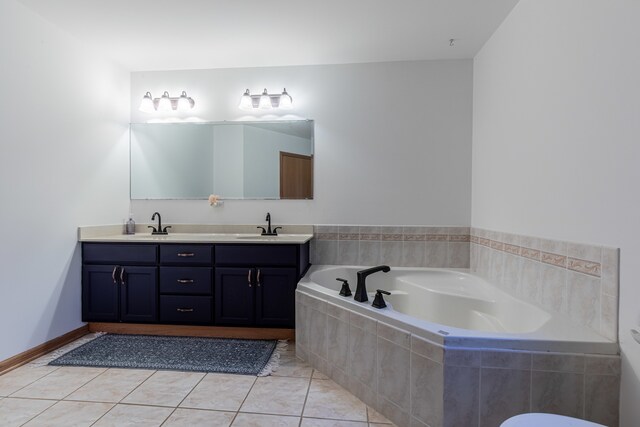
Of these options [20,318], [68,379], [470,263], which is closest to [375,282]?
[470,263]

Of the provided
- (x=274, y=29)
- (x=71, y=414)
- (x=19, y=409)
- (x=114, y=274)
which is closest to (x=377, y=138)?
(x=274, y=29)

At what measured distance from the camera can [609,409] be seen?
1.37 metres

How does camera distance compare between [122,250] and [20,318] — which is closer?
[20,318]

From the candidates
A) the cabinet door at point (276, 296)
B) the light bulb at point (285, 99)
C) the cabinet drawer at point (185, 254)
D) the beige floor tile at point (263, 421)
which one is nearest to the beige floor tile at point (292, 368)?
the cabinet door at point (276, 296)

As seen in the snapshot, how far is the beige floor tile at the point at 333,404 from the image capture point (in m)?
1.75

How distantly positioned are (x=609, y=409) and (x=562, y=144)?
121 cm

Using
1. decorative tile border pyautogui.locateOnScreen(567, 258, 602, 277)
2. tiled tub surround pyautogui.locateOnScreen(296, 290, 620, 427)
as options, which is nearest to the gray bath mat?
tiled tub surround pyautogui.locateOnScreen(296, 290, 620, 427)

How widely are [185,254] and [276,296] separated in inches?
31.5

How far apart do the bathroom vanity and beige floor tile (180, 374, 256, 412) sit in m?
0.55

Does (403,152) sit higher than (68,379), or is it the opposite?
(403,152)

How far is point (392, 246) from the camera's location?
307 centimetres

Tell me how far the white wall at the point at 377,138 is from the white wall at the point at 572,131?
1.41 ft

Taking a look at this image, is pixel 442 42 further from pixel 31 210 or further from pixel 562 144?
pixel 31 210

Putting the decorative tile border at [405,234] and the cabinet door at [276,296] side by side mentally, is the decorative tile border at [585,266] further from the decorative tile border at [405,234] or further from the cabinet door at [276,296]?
the cabinet door at [276,296]
